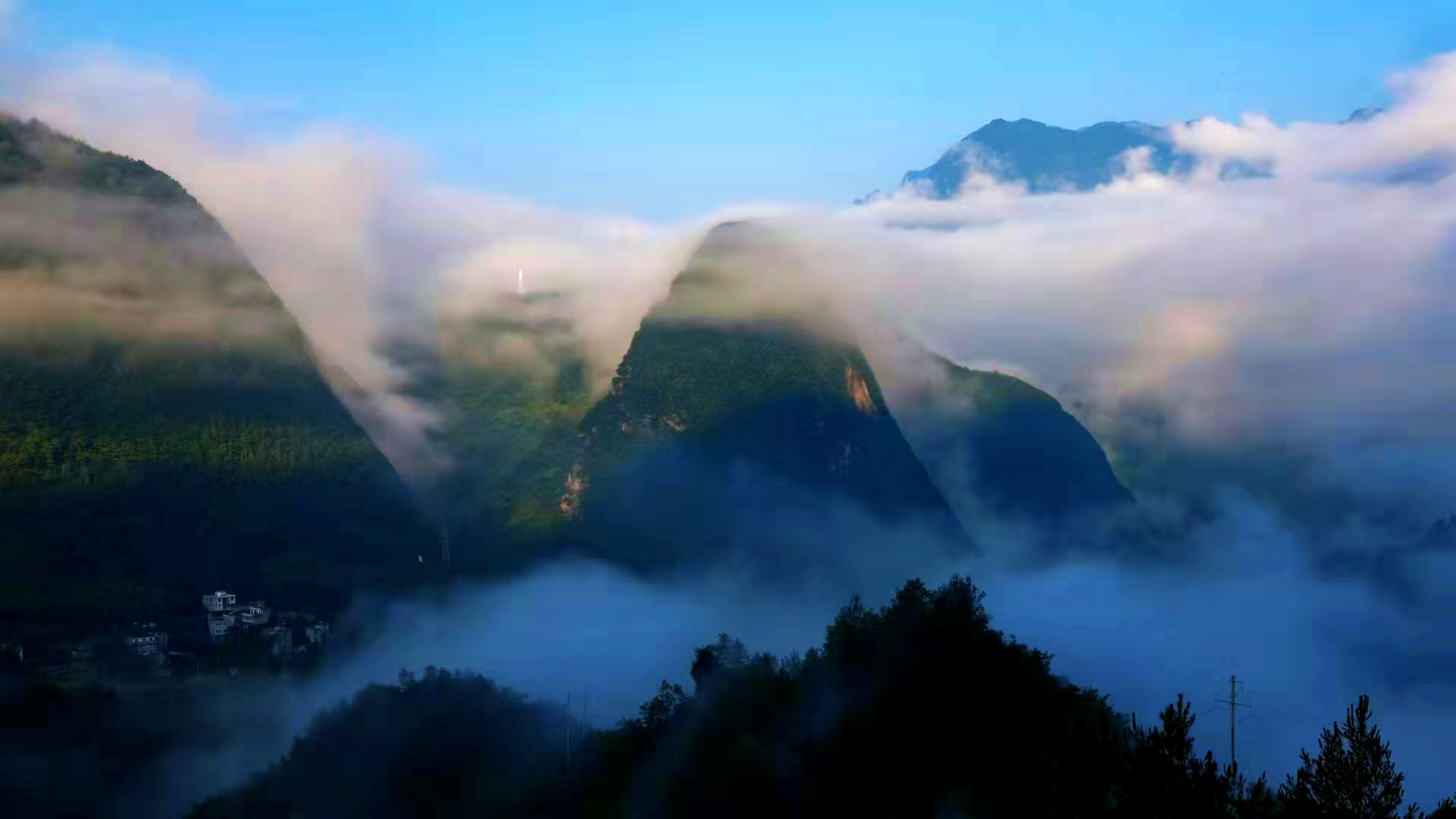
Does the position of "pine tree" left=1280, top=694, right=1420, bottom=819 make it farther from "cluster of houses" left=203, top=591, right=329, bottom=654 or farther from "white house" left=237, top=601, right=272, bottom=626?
"white house" left=237, top=601, right=272, bottom=626

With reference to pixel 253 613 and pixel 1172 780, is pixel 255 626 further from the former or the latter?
pixel 1172 780

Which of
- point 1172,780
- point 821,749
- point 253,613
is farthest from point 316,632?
point 1172,780

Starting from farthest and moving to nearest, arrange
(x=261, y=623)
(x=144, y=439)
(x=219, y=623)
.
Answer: (x=144, y=439), (x=261, y=623), (x=219, y=623)

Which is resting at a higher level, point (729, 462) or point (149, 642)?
point (729, 462)

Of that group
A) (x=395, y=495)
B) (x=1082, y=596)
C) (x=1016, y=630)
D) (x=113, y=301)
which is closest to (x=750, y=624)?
(x=1016, y=630)

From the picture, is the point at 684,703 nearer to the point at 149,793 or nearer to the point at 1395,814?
the point at 149,793

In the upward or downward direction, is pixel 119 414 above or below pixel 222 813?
above
